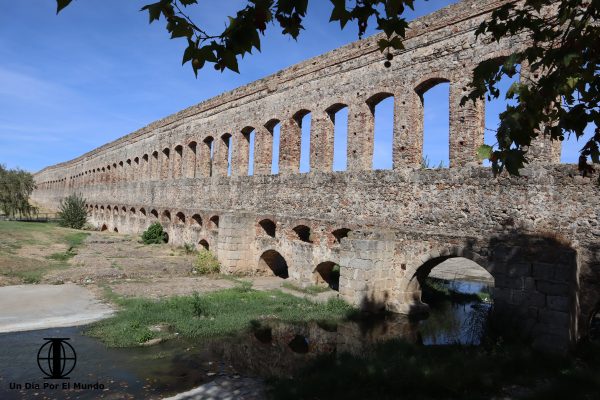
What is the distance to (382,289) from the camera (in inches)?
454

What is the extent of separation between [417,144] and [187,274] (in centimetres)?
958

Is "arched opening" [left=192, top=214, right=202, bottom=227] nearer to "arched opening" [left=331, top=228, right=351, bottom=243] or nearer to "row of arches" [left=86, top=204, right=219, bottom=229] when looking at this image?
"row of arches" [left=86, top=204, right=219, bottom=229]

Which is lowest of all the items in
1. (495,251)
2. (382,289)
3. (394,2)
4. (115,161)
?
(382,289)

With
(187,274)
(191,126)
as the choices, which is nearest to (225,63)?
(187,274)

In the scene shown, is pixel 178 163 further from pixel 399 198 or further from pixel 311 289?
pixel 399 198

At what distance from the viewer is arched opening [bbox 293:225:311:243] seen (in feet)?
50.4

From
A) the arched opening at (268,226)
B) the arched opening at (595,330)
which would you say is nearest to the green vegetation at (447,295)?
the arched opening at (595,330)

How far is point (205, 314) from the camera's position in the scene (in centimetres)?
1055

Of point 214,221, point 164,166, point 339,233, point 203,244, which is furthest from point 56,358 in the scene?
point 164,166

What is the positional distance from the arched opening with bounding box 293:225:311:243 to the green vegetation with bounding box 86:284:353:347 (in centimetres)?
293

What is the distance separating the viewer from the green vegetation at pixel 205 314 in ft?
30.0

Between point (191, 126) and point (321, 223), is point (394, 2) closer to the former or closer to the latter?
point (321, 223)

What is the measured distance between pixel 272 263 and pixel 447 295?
6607 mm

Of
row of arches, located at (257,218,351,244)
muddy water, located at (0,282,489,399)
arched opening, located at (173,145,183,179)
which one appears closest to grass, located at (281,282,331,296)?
row of arches, located at (257,218,351,244)
